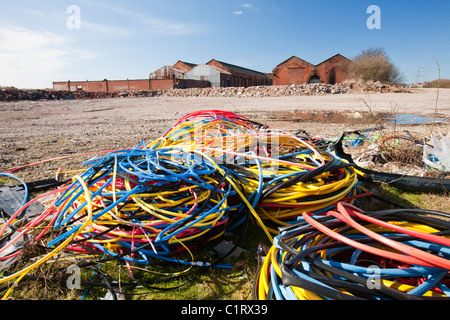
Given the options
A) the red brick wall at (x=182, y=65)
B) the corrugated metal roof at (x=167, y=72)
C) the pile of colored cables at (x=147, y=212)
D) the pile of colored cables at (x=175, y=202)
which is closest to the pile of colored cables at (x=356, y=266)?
the pile of colored cables at (x=175, y=202)

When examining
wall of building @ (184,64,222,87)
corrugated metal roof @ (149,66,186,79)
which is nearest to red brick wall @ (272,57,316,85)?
wall of building @ (184,64,222,87)

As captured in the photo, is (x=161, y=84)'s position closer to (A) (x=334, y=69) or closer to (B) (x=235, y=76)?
(B) (x=235, y=76)

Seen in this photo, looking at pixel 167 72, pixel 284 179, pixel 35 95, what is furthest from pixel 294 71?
pixel 284 179

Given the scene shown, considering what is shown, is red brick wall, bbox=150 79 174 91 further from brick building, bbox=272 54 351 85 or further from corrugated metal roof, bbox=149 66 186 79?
brick building, bbox=272 54 351 85

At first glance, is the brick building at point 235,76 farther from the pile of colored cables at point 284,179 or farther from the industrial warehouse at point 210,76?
the pile of colored cables at point 284,179

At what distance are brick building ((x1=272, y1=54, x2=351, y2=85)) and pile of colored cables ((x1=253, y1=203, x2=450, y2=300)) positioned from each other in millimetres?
42099

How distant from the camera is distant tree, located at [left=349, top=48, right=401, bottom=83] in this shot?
98.2 feet

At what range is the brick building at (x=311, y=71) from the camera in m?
37.8

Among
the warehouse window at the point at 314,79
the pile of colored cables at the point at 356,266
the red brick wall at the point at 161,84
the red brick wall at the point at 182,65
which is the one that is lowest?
the pile of colored cables at the point at 356,266

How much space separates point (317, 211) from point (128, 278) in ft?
4.20

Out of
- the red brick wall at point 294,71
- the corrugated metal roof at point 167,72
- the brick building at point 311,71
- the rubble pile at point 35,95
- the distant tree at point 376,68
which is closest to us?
the rubble pile at point 35,95
